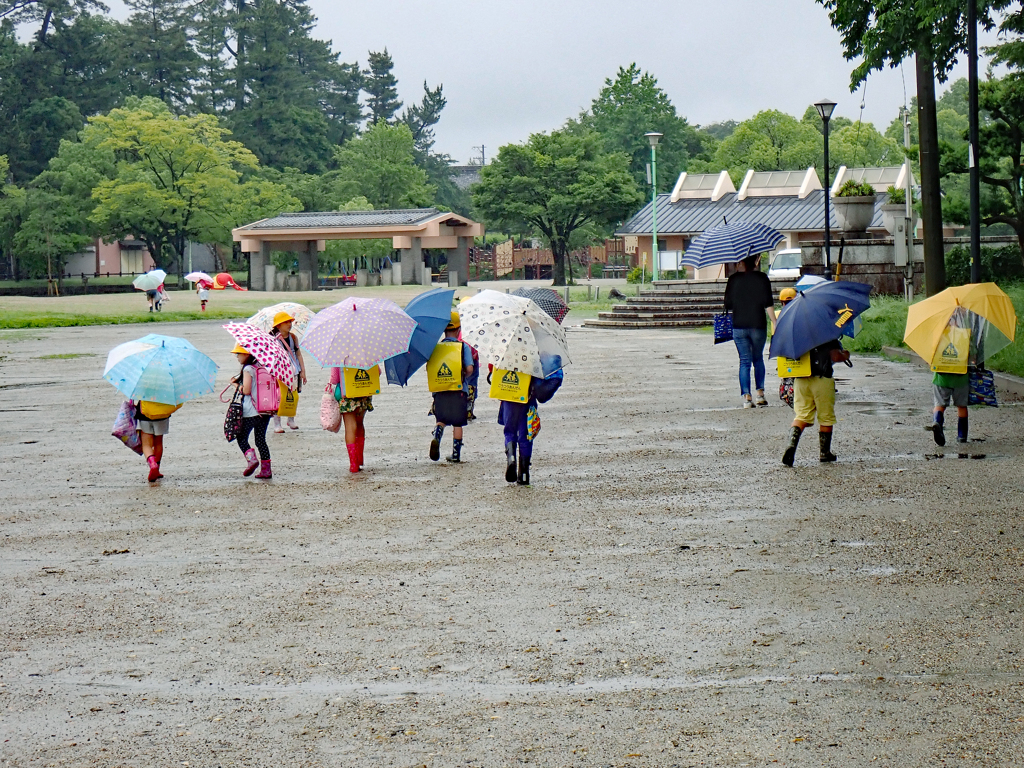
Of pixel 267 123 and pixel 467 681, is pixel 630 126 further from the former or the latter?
pixel 467 681

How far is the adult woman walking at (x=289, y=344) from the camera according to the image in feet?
34.7

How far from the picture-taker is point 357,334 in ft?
31.1

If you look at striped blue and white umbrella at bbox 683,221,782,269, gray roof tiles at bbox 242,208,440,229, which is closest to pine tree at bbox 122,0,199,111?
gray roof tiles at bbox 242,208,440,229

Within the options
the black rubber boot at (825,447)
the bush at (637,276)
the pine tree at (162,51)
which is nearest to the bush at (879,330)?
the black rubber boot at (825,447)

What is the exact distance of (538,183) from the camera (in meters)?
53.8

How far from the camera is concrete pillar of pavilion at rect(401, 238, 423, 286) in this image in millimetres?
56625

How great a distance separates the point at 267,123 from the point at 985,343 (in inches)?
2908

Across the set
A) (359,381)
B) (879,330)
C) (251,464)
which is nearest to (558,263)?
(879,330)

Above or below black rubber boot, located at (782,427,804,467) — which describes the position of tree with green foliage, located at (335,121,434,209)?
above

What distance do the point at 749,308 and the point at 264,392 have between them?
6.02 metres

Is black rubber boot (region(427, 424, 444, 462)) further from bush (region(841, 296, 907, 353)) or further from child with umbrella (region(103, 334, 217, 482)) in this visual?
bush (region(841, 296, 907, 353))

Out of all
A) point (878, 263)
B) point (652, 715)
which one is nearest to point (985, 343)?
point (652, 715)

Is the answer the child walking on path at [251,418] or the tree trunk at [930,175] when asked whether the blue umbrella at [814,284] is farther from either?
the tree trunk at [930,175]

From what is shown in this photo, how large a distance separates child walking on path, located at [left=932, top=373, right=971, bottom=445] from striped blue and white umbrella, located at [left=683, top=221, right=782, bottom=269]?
406 centimetres
